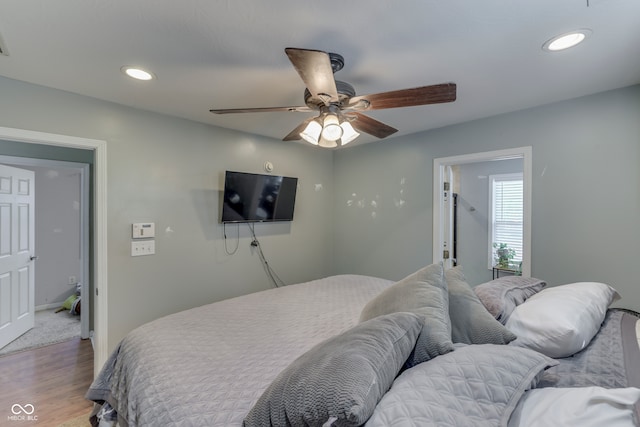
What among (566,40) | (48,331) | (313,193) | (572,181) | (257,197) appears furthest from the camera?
(313,193)

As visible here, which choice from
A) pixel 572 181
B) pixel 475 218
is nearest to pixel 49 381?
pixel 572 181

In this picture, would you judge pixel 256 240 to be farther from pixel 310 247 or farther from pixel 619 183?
pixel 619 183

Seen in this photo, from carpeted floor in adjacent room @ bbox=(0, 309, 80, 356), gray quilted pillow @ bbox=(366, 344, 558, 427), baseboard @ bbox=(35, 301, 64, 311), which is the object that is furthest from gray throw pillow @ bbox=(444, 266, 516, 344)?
baseboard @ bbox=(35, 301, 64, 311)

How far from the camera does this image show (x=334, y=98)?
156 centimetres

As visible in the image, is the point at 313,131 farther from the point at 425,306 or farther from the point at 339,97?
the point at 425,306

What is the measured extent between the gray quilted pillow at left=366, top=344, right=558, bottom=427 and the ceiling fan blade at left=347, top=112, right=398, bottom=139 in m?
1.44

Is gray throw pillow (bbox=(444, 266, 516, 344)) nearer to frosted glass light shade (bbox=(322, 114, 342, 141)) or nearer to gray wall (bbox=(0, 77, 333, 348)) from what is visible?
frosted glass light shade (bbox=(322, 114, 342, 141))

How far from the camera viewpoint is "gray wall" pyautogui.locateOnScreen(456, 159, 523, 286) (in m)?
4.19

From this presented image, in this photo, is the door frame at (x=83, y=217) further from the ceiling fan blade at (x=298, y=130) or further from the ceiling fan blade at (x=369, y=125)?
the ceiling fan blade at (x=369, y=125)

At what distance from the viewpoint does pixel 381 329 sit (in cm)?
99

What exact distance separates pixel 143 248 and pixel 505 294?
2618mm

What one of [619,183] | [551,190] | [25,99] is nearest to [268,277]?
[25,99]

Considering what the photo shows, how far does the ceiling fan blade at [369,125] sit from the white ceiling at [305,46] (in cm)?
25

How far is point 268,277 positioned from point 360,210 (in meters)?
1.37
